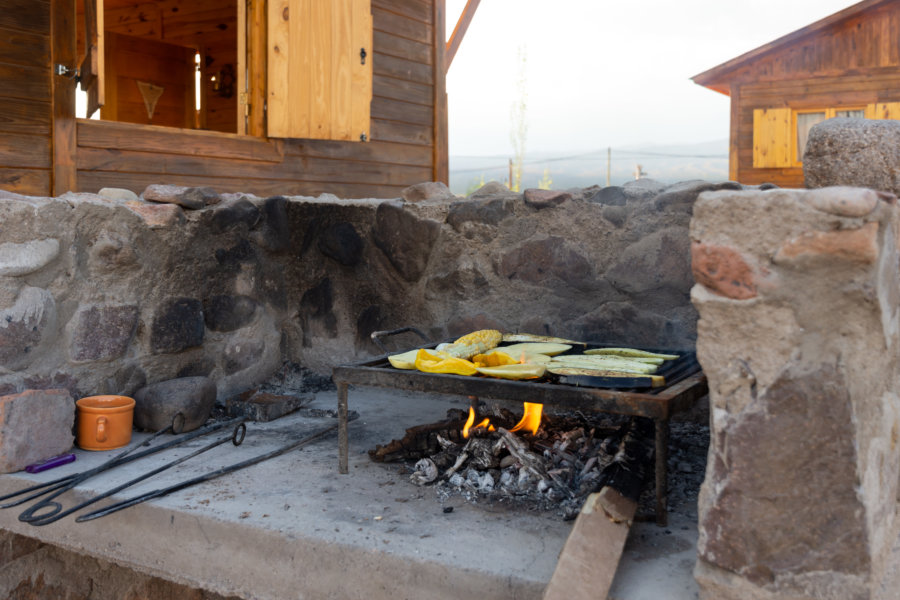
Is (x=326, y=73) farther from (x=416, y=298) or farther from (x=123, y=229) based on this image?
(x=123, y=229)

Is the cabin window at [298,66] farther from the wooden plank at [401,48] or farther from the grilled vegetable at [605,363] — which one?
the grilled vegetable at [605,363]

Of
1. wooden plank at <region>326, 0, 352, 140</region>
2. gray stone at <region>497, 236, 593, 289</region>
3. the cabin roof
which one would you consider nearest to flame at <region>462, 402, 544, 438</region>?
gray stone at <region>497, 236, 593, 289</region>

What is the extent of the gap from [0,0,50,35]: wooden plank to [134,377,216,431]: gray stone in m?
1.87

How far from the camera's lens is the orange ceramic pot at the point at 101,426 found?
121 inches

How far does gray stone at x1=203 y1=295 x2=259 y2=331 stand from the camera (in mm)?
3824

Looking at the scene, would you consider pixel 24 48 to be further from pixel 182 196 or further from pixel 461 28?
pixel 461 28

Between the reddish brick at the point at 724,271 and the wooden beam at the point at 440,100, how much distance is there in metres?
4.50

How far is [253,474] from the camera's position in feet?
9.29

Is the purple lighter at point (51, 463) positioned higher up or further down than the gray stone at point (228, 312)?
further down

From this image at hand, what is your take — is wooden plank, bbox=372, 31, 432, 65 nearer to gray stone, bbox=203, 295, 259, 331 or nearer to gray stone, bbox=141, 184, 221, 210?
gray stone, bbox=141, 184, 221, 210

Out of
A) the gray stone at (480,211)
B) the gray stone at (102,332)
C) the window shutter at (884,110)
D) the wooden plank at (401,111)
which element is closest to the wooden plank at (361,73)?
the wooden plank at (401,111)

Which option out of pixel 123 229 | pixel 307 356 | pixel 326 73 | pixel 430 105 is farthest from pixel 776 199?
pixel 430 105

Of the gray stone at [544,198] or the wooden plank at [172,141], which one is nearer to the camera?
the gray stone at [544,198]

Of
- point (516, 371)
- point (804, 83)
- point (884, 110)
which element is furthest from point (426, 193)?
point (884, 110)
